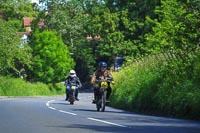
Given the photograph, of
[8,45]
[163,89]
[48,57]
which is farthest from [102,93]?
[48,57]

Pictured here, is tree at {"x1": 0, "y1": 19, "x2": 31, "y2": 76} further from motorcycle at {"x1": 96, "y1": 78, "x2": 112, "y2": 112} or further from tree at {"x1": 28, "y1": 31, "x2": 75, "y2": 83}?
motorcycle at {"x1": 96, "y1": 78, "x2": 112, "y2": 112}

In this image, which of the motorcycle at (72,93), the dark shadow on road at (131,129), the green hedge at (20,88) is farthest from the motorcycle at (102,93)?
the green hedge at (20,88)

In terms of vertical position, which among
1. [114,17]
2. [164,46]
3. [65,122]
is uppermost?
[114,17]

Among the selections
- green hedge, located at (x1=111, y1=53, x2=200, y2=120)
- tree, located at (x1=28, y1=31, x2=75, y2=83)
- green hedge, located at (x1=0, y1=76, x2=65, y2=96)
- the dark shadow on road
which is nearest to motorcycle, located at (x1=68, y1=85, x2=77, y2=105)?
green hedge, located at (x1=111, y1=53, x2=200, y2=120)

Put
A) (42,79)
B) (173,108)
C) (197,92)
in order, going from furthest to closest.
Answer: (42,79) < (173,108) < (197,92)

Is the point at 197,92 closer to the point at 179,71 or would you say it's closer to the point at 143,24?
the point at 179,71

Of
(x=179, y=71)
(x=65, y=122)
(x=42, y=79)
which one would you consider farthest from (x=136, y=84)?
(x=42, y=79)

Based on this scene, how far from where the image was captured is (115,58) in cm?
7881

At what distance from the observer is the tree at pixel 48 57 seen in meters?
79.2

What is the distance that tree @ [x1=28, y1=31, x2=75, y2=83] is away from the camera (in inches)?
3120

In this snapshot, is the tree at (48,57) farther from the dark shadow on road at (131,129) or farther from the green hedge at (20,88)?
the dark shadow on road at (131,129)

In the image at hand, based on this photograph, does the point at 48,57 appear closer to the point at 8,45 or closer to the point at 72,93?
the point at 8,45

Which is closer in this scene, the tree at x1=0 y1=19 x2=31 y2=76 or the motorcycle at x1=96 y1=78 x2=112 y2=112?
the motorcycle at x1=96 y1=78 x2=112 y2=112

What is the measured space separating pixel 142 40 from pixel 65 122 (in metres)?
55.4
